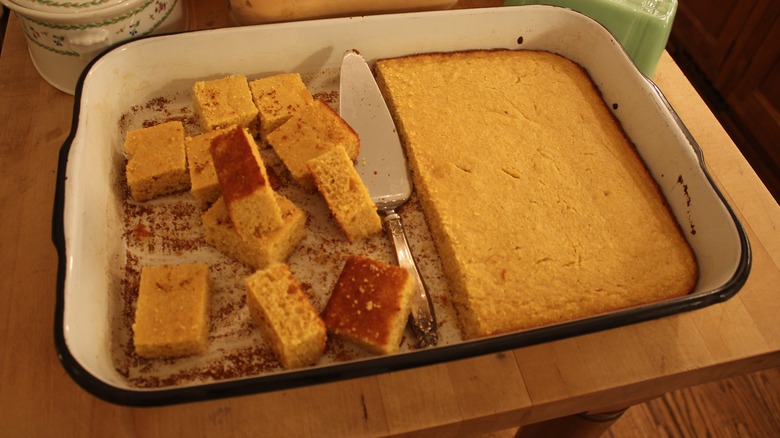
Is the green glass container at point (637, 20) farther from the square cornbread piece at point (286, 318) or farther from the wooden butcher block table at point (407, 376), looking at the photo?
the square cornbread piece at point (286, 318)

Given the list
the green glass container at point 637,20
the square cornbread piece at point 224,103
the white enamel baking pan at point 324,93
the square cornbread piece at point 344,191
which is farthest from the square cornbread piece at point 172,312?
the green glass container at point 637,20

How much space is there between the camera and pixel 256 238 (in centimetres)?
114

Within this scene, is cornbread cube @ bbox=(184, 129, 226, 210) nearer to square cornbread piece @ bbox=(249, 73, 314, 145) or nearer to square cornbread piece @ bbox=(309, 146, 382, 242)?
square cornbread piece @ bbox=(249, 73, 314, 145)

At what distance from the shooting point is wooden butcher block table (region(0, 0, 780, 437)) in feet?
3.25

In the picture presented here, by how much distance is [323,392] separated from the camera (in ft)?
3.37

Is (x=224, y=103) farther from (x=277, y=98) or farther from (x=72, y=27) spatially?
(x=72, y=27)

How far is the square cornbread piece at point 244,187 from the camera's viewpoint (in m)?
1.11

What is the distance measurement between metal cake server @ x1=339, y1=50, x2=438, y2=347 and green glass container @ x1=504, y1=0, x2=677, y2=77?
0.63 m

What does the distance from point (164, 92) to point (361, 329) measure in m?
0.85

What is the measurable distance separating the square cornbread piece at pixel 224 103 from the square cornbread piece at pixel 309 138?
83 mm

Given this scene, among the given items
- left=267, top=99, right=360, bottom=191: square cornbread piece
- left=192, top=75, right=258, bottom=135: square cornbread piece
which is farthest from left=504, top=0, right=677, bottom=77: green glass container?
left=192, top=75, right=258, bottom=135: square cornbread piece

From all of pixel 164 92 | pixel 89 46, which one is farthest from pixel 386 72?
pixel 89 46

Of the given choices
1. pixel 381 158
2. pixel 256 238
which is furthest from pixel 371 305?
pixel 381 158

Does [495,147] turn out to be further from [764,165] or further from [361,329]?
[764,165]
